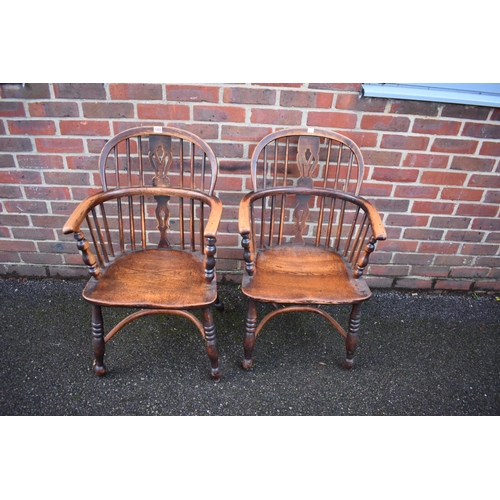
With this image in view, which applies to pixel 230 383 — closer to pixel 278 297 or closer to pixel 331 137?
pixel 278 297

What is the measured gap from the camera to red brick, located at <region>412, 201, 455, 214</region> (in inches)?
84.8

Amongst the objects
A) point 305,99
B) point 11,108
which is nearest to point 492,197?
point 305,99

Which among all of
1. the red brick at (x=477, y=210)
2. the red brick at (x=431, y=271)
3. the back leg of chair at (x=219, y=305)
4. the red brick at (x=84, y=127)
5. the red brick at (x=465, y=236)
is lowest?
the back leg of chair at (x=219, y=305)

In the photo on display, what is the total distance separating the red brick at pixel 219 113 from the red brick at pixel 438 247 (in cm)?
131

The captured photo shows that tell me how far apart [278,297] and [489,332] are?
4.48 ft

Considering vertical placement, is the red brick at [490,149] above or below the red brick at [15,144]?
above

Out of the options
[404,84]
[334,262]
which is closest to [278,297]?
[334,262]

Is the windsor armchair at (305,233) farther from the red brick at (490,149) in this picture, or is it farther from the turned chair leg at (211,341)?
the red brick at (490,149)

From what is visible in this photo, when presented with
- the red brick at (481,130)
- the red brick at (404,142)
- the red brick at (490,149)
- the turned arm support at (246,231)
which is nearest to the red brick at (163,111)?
the turned arm support at (246,231)

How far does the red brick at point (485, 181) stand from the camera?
2.09 meters

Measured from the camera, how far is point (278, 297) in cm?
157

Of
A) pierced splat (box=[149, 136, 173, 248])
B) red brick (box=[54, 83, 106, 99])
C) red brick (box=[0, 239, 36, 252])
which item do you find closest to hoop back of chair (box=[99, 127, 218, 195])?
pierced splat (box=[149, 136, 173, 248])

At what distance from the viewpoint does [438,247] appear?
7.56 ft

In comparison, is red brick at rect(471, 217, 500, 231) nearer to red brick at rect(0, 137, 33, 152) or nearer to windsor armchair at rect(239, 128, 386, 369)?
windsor armchair at rect(239, 128, 386, 369)
